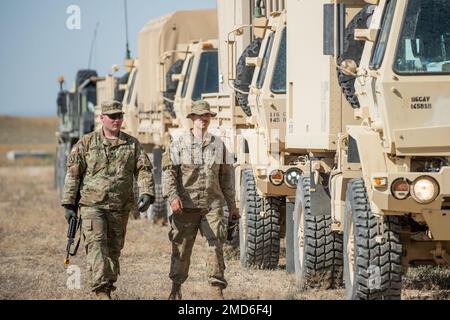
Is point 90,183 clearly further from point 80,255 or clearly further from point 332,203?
point 80,255

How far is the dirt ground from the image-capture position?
40.5ft

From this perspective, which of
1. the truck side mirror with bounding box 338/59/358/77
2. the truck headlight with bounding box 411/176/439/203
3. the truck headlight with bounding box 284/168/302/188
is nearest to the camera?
the truck headlight with bounding box 411/176/439/203

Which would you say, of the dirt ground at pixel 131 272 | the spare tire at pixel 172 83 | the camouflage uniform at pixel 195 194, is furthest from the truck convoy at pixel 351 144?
the spare tire at pixel 172 83

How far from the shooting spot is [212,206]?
1179 centimetres

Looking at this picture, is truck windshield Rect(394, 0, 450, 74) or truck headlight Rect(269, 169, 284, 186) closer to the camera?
truck windshield Rect(394, 0, 450, 74)

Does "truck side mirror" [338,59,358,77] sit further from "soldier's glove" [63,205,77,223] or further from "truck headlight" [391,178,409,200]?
"soldier's glove" [63,205,77,223]

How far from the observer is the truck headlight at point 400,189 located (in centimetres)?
1005

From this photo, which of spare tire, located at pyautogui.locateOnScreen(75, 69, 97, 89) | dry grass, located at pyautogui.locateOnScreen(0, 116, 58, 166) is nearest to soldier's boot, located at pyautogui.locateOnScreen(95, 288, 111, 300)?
spare tire, located at pyautogui.locateOnScreen(75, 69, 97, 89)

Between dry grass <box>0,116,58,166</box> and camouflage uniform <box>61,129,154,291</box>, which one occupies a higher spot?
camouflage uniform <box>61,129,154,291</box>

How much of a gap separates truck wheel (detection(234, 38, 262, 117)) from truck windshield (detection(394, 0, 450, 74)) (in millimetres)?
5316

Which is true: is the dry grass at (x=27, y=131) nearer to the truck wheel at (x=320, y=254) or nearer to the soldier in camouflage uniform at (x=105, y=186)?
the truck wheel at (x=320, y=254)

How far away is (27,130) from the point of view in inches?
4082

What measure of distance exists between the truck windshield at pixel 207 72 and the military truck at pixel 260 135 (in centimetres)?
424
